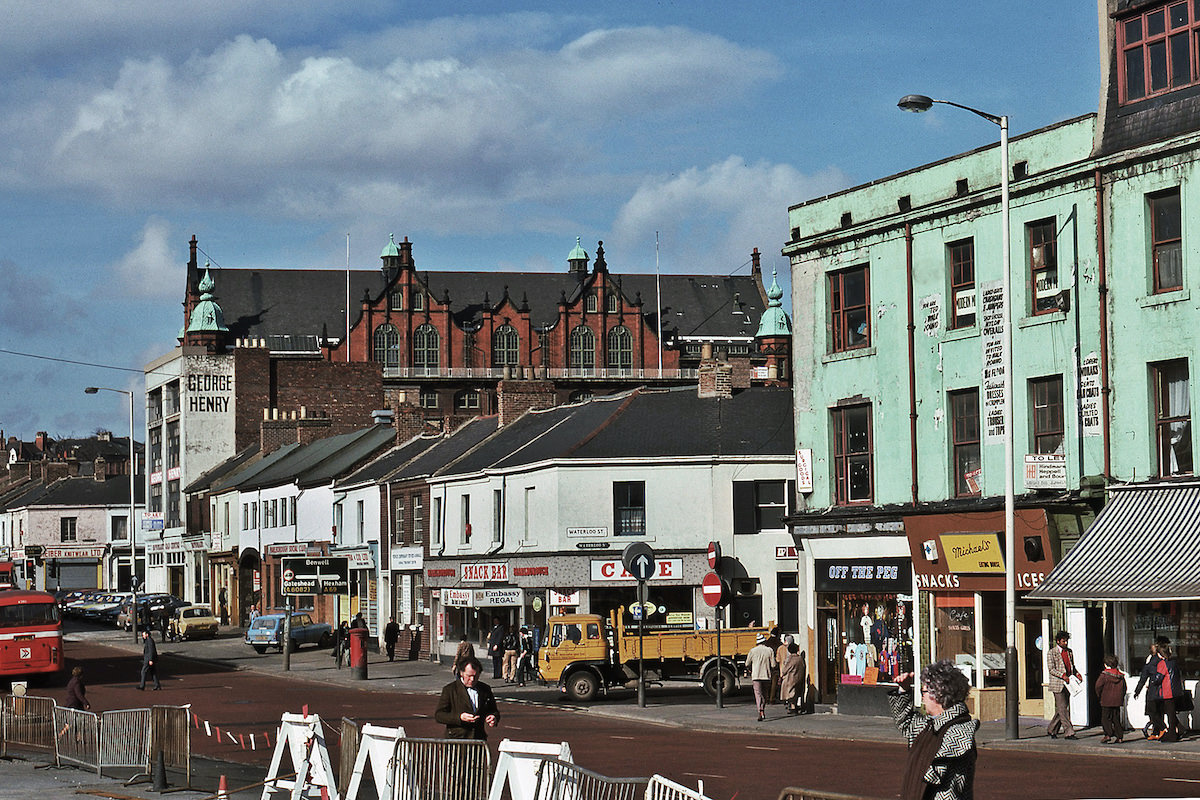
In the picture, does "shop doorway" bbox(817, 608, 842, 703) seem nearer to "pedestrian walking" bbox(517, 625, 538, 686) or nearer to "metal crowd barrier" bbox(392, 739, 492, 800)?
"pedestrian walking" bbox(517, 625, 538, 686)

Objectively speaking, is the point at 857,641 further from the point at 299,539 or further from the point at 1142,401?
the point at 299,539

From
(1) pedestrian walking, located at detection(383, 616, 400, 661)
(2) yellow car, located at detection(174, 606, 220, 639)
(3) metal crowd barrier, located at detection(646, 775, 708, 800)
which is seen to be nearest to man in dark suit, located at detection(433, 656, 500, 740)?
(3) metal crowd barrier, located at detection(646, 775, 708, 800)

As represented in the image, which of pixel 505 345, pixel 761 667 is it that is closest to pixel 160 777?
pixel 761 667

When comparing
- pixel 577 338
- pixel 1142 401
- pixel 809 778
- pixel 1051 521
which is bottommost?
pixel 809 778

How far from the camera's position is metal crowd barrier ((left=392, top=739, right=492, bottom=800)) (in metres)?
15.7

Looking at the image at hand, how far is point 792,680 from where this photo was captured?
34.6 m

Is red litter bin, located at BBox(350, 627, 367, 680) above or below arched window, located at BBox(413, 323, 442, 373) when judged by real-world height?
below

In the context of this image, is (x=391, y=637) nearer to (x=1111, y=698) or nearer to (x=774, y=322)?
(x=1111, y=698)

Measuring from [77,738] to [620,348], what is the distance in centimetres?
11764

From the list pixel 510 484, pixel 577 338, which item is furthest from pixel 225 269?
pixel 510 484

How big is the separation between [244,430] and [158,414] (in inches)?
353

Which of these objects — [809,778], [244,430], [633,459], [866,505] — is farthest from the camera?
[244,430]

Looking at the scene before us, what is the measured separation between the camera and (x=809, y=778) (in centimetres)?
2208

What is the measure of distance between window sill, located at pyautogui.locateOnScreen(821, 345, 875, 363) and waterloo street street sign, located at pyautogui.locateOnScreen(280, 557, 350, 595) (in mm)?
33597
